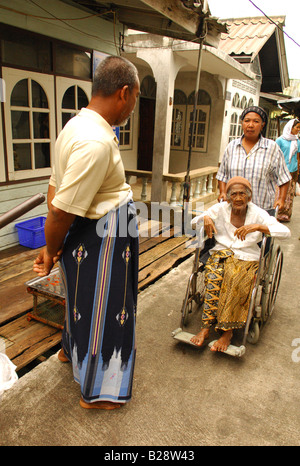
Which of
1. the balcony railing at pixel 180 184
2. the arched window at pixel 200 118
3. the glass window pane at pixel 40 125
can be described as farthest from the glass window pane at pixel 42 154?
the arched window at pixel 200 118

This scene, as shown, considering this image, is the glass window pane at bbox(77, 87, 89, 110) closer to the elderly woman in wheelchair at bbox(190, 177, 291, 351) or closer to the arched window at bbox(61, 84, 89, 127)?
the arched window at bbox(61, 84, 89, 127)

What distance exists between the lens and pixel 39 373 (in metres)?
2.40

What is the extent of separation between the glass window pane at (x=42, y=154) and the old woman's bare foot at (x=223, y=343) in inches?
136

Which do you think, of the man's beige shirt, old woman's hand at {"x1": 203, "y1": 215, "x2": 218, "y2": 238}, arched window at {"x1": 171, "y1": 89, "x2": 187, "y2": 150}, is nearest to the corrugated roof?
arched window at {"x1": 171, "y1": 89, "x2": 187, "y2": 150}

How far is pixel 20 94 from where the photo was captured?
14.2ft

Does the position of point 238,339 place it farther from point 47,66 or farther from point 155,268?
point 47,66

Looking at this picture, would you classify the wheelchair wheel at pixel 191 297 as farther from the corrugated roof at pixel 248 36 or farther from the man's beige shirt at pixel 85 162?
the corrugated roof at pixel 248 36

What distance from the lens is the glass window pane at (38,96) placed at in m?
4.50

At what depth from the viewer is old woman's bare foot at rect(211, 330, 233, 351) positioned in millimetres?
2682

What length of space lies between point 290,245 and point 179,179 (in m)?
2.23

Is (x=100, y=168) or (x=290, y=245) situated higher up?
(x=100, y=168)

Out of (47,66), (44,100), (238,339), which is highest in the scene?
(47,66)

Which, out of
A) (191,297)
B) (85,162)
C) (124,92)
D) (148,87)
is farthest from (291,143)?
(85,162)
